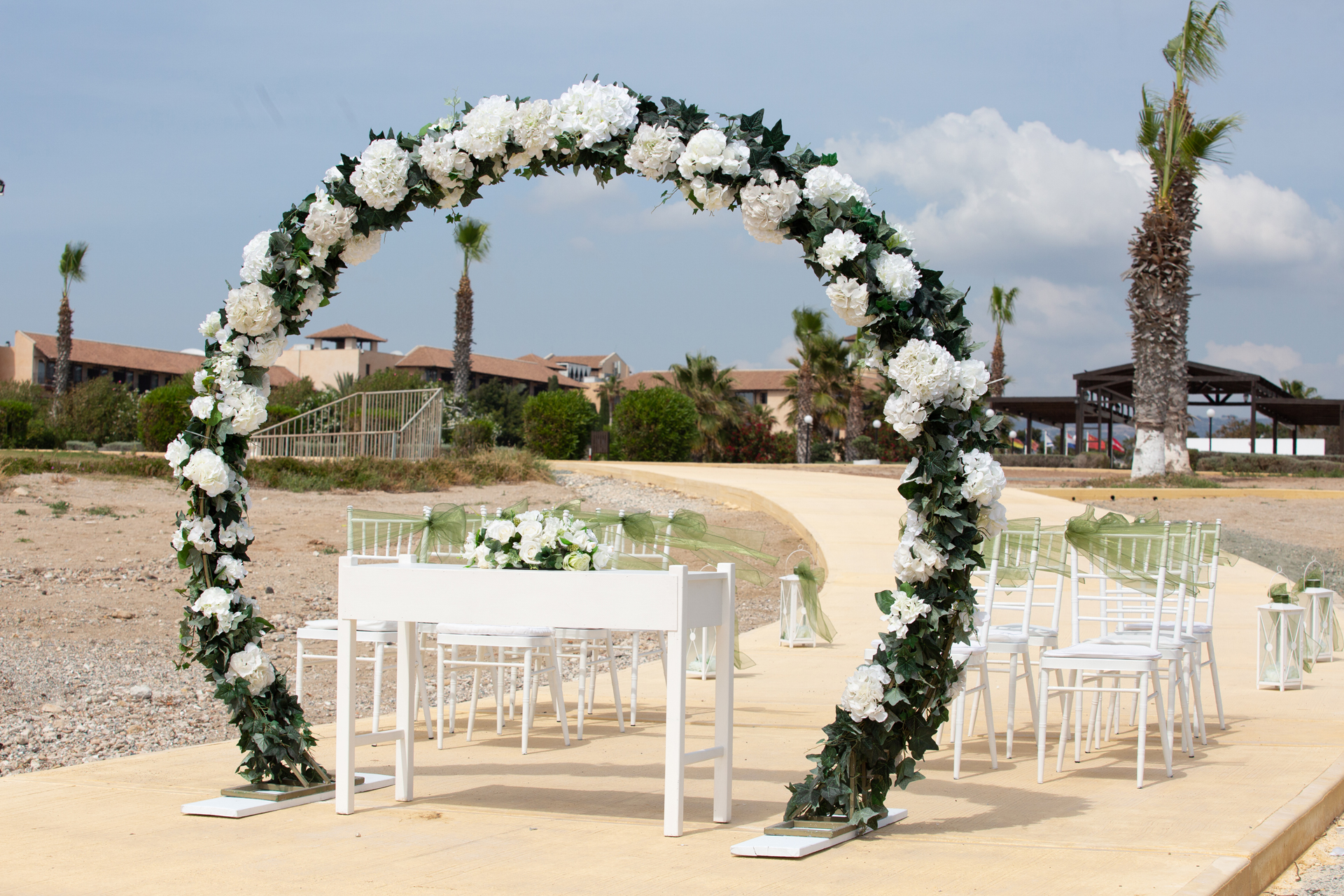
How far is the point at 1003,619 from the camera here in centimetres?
1018

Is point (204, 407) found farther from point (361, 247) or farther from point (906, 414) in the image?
point (906, 414)

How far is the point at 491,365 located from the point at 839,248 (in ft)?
209

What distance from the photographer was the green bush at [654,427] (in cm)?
3045

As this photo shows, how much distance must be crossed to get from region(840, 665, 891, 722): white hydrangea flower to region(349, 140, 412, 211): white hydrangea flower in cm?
251

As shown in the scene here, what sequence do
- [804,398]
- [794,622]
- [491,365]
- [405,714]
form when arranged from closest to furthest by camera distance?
[405,714] → [794,622] → [804,398] → [491,365]

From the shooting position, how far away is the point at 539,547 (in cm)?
406

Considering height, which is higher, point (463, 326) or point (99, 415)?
point (463, 326)

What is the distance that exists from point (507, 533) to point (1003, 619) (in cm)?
711

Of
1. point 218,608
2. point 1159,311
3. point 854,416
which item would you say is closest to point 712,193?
point 218,608

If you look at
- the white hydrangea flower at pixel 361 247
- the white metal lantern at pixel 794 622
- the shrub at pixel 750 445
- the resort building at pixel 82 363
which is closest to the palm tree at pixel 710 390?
the shrub at pixel 750 445

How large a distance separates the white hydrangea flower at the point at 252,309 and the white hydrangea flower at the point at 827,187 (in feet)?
7.14

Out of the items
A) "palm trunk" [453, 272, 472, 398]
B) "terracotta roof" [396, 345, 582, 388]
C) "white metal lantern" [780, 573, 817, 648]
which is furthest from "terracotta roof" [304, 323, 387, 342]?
"white metal lantern" [780, 573, 817, 648]

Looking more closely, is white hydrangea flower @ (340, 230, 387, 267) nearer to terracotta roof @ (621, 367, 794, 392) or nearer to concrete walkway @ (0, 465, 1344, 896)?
concrete walkway @ (0, 465, 1344, 896)

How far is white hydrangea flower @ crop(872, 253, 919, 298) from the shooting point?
3938 mm
